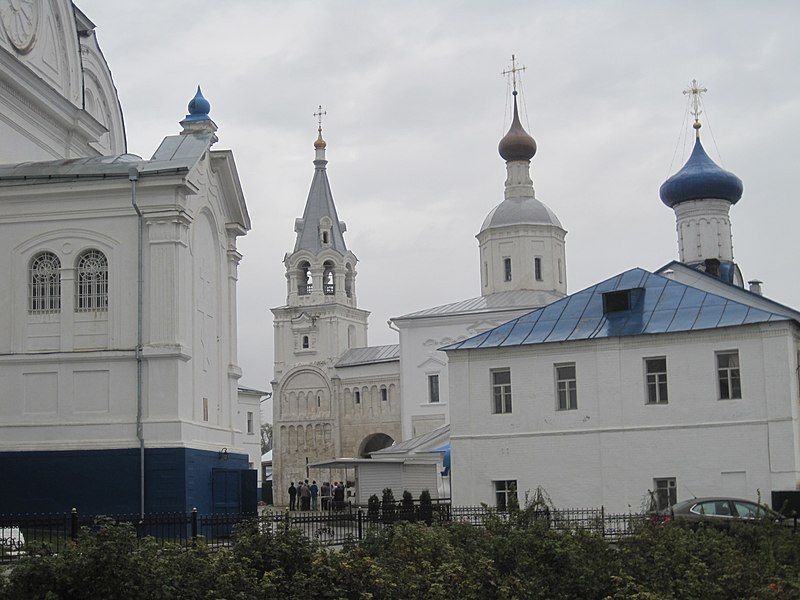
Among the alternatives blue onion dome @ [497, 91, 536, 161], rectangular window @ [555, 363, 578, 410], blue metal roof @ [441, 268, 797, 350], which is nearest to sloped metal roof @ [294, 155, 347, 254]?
blue onion dome @ [497, 91, 536, 161]

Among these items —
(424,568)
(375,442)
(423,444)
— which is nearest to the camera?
(424,568)

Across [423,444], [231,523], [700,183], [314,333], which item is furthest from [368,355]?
[231,523]

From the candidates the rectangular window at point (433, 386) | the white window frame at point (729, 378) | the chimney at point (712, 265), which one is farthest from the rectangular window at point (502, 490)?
the rectangular window at point (433, 386)

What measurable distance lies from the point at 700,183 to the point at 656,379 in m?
16.5

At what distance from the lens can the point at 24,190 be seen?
21.5 m

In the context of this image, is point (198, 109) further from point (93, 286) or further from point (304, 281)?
point (304, 281)

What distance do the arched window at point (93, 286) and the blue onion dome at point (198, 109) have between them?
15.2 feet

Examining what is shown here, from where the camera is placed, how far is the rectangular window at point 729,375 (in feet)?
82.5

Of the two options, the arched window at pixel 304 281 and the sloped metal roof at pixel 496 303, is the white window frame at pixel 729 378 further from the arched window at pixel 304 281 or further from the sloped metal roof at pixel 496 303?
the arched window at pixel 304 281

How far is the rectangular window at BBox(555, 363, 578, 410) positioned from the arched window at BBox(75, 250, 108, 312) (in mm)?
10648

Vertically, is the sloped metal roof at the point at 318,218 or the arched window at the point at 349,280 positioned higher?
the sloped metal roof at the point at 318,218

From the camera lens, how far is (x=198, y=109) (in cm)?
2489

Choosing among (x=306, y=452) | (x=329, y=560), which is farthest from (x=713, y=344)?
(x=306, y=452)

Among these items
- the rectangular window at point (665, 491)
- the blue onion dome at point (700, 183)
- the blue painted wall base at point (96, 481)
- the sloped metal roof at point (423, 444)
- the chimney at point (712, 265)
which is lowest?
the rectangular window at point (665, 491)
